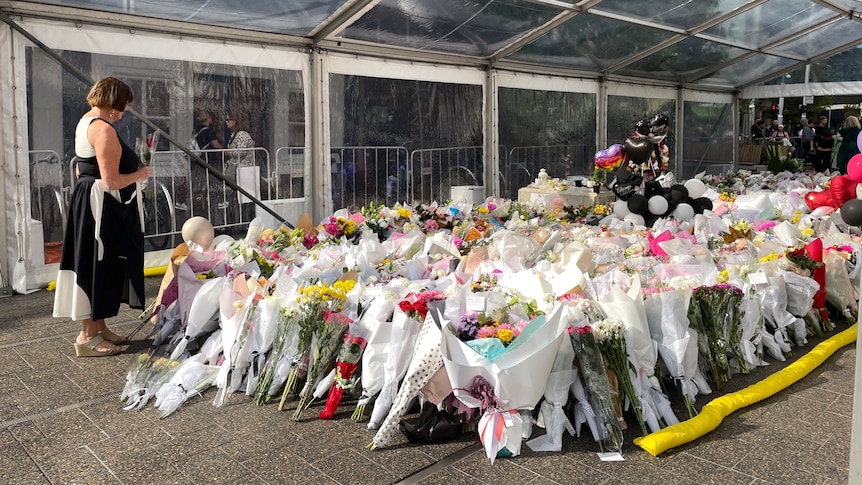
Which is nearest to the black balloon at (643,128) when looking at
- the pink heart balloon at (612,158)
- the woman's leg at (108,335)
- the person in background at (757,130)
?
the pink heart balloon at (612,158)

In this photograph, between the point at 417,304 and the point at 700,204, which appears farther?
the point at 700,204

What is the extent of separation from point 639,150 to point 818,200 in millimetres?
1714

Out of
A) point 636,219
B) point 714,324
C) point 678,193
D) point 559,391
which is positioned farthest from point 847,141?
point 559,391

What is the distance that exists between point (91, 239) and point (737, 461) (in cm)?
315

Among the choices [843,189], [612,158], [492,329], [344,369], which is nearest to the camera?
[492,329]

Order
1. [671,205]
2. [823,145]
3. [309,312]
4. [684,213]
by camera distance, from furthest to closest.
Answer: [823,145], [671,205], [684,213], [309,312]

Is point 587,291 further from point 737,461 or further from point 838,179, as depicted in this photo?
point 838,179

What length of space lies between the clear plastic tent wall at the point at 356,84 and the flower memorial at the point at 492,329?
181 cm

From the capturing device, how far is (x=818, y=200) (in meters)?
6.59

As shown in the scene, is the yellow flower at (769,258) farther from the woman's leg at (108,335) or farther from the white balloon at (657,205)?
the woman's leg at (108,335)

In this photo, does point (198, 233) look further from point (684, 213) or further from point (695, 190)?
point (695, 190)

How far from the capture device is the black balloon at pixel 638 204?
652 cm

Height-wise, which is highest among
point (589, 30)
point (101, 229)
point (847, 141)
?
point (589, 30)

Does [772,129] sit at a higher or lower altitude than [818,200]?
higher
